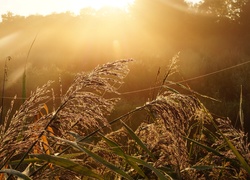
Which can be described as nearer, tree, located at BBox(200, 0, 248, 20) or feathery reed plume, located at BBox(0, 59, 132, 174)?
feathery reed plume, located at BBox(0, 59, 132, 174)

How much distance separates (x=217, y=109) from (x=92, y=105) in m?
8.77

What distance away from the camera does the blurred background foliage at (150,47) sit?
1230 centimetres

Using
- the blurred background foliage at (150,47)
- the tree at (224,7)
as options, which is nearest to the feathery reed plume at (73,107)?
the blurred background foliage at (150,47)

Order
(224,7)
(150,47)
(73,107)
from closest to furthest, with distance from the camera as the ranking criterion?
(73,107) < (150,47) < (224,7)

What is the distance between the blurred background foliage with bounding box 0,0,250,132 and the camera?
12.3 metres

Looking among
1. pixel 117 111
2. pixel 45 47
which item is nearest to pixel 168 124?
pixel 117 111

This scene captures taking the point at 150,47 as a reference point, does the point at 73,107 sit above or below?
above

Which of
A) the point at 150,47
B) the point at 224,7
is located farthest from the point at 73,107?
the point at 224,7

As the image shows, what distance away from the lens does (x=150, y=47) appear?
24672mm

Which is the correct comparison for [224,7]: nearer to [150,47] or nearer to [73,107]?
[150,47]


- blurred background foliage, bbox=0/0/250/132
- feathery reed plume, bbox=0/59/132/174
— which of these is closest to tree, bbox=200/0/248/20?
blurred background foliage, bbox=0/0/250/132

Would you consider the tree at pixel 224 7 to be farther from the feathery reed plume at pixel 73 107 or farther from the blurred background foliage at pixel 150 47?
the feathery reed plume at pixel 73 107

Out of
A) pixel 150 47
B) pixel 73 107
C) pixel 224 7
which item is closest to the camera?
pixel 73 107

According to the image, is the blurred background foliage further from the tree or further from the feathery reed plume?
the feathery reed plume
